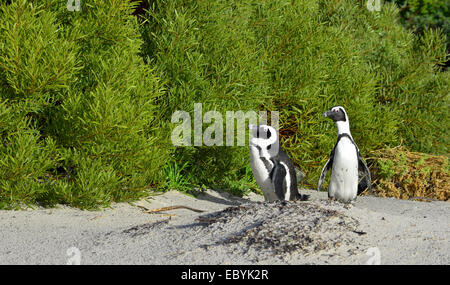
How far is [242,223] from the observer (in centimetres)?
414

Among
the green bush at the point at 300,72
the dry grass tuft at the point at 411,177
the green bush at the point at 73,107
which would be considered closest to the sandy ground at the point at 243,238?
the green bush at the point at 73,107

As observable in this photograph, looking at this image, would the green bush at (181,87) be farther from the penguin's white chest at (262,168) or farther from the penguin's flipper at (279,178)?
the penguin's flipper at (279,178)

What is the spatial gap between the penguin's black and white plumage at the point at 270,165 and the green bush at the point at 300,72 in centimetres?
59

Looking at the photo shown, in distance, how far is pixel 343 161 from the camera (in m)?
5.87

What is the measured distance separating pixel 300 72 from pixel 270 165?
152 cm

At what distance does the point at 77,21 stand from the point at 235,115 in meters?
2.07

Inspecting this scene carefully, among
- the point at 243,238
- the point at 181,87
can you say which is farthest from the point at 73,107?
the point at 243,238

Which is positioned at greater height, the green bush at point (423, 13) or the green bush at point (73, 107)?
the green bush at point (423, 13)

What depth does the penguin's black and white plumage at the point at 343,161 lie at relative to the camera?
230 inches

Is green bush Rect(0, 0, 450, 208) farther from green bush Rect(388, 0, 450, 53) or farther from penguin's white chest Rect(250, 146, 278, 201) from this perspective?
green bush Rect(388, 0, 450, 53)

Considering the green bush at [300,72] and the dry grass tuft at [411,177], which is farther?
the dry grass tuft at [411,177]

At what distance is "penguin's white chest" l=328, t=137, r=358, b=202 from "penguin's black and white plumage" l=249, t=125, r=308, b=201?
0.47 metres

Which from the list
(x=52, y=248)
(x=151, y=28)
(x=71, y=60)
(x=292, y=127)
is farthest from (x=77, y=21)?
(x=292, y=127)

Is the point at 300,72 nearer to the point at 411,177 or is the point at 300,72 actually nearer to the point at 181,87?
the point at 181,87
